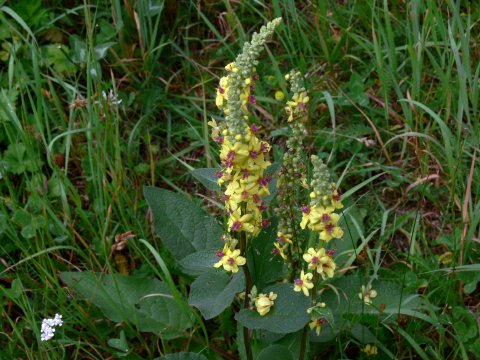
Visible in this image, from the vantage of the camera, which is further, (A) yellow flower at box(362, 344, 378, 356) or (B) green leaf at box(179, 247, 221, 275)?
(A) yellow flower at box(362, 344, 378, 356)

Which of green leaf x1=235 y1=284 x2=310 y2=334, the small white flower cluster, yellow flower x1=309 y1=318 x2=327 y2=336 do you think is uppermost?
green leaf x1=235 y1=284 x2=310 y2=334

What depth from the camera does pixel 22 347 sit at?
2391 mm

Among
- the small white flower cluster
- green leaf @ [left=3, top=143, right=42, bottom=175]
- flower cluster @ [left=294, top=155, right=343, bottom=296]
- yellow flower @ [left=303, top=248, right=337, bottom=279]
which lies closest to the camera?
flower cluster @ [left=294, top=155, right=343, bottom=296]

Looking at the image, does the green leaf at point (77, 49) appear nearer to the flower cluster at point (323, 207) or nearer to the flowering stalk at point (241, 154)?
the flowering stalk at point (241, 154)

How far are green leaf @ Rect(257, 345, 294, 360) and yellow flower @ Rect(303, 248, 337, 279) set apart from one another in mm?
301

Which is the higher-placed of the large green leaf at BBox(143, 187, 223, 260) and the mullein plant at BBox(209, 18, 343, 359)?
the mullein plant at BBox(209, 18, 343, 359)

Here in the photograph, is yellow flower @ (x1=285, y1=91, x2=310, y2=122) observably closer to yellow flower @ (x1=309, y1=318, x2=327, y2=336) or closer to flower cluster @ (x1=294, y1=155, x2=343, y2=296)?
flower cluster @ (x1=294, y1=155, x2=343, y2=296)

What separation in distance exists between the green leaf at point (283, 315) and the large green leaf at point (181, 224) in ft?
1.00

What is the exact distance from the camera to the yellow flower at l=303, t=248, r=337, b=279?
1.75 meters

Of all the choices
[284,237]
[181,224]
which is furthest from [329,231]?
[181,224]

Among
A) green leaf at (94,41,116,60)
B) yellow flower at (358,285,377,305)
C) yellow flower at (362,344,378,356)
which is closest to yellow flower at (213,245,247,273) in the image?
yellow flower at (358,285,377,305)

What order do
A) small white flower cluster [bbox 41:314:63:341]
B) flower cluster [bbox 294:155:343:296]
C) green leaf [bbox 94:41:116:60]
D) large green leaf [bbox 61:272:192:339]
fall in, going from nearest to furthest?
1. flower cluster [bbox 294:155:343:296]
2. small white flower cluster [bbox 41:314:63:341]
3. large green leaf [bbox 61:272:192:339]
4. green leaf [bbox 94:41:116:60]

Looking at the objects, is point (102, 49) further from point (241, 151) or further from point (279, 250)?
point (241, 151)

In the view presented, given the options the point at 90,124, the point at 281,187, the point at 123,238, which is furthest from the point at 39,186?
the point at 281,187
